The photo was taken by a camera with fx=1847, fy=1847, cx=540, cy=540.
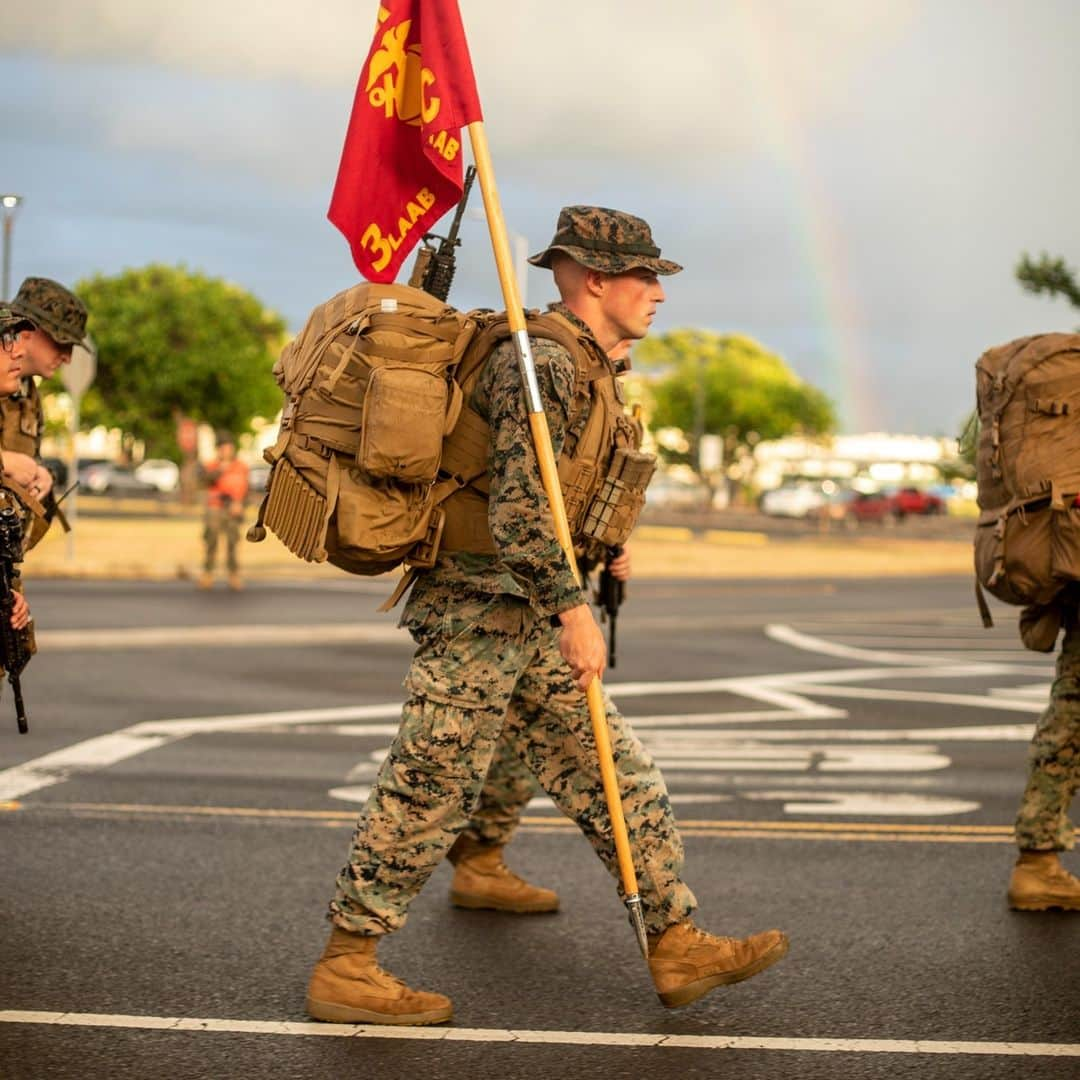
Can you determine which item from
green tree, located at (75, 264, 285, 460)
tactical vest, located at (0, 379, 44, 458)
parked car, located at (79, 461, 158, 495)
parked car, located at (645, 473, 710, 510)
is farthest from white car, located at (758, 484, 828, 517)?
tactical vest, located at (0, 379, 44, 458)

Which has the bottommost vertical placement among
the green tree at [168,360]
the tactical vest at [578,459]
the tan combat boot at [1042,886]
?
the tan combat boot at [1042,886]

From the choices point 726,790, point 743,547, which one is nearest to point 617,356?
point 726,790

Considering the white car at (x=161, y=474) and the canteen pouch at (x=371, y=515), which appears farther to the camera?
the white car at (x=161, y=474)

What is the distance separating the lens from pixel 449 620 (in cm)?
486

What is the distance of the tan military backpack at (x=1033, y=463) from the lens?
18.7ft

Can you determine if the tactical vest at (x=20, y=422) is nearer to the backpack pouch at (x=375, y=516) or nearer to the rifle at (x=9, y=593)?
the rifle at (x=9, y=593)

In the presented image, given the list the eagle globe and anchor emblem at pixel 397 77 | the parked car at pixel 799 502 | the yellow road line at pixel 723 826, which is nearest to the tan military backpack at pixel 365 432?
the eagle globe and anchor emblem at pixel 397 77

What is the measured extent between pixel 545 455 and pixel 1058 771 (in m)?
2.47

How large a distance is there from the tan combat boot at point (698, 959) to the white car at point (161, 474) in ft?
264

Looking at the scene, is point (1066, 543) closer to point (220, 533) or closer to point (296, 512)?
point (296, 512)

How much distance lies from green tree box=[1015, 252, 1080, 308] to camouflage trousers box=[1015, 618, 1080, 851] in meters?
15.9

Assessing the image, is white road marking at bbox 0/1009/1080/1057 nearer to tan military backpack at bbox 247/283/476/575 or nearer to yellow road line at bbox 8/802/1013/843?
tan military backpack at bbox 247/283/476/575

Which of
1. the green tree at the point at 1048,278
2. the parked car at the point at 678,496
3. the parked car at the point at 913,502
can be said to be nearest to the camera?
the green tree at the point at 1048,278

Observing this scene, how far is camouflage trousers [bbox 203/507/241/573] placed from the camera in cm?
2305
